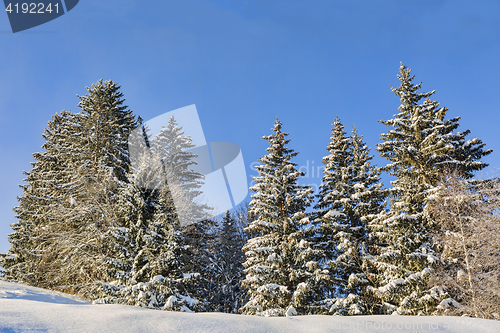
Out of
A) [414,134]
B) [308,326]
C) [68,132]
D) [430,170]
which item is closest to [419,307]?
[430,170]

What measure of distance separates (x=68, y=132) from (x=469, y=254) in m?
23.4

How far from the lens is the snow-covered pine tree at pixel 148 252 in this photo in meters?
12.2

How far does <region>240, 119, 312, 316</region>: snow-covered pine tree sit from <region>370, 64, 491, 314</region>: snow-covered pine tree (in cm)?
392

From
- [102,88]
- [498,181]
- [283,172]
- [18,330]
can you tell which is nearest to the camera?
[18,330]

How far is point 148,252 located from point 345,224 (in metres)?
10.9

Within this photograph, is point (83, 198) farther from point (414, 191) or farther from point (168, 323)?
point (414, 191)

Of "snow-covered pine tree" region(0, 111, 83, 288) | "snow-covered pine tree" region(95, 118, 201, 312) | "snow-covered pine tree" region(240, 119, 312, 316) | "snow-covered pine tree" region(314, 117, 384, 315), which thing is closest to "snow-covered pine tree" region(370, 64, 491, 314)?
"snow-covered pine tree" region(314, 117, 384, 315)

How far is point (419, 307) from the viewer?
12.8 m

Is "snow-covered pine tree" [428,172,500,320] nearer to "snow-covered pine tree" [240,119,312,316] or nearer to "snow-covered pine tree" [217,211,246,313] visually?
"snow-covered pine tree" [240,119,312,316]

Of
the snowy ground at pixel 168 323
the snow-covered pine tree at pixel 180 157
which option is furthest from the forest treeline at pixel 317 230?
the snowy ground at pixel 168 323

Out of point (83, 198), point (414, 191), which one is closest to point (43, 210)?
point (83, 198)

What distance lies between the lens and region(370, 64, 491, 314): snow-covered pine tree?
13.1m

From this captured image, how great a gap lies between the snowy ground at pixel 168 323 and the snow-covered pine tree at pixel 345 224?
8820mm

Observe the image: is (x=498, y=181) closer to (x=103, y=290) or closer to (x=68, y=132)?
(x=103, y=290)
